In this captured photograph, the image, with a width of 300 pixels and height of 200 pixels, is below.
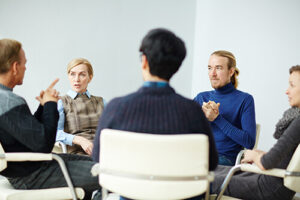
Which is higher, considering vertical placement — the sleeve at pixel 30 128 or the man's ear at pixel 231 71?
the man's ear at pixel 231 71

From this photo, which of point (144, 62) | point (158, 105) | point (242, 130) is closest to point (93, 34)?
point (242, 130)

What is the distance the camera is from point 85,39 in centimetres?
422

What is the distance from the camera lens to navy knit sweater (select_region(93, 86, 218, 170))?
1370 mm

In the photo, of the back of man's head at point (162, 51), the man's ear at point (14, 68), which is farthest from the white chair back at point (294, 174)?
the man's ear at point (14, 68)

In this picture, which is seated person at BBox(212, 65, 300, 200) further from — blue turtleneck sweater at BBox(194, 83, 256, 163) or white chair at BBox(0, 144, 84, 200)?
white chair at BBox(0, 144, 84, 200)

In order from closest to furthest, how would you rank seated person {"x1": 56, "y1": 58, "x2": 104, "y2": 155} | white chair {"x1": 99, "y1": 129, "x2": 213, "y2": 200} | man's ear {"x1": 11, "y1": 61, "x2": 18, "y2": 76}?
white chair {"x1": 99, "y1": 129, "x2": 213, "y2": 200} < man's ear {"x1": 11, "y1": 61, "x2": 18, "y2": 76} < seated person {"x1": 56, "y1": 58, "x2": 104, "y2": 155}

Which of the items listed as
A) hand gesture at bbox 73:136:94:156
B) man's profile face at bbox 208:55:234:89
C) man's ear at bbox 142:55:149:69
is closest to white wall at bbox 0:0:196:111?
hand gesture at bbox 73:136:94:156

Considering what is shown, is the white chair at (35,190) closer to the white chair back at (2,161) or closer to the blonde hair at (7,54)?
the white chair back at (2,161)

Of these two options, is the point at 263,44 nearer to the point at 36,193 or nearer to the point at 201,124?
the point at 201,124

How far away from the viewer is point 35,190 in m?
1.80

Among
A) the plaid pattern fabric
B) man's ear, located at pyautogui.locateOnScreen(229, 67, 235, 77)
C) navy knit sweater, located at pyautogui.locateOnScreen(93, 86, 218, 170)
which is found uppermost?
man's ear, located at pyautogui.locateOnScreen(229, 67, 235, 77)

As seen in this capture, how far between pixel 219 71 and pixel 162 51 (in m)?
1.29

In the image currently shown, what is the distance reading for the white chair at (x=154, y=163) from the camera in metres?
1.27

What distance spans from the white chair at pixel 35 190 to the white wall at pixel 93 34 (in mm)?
2361
